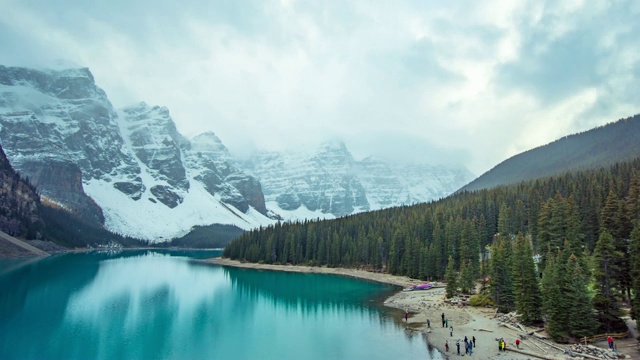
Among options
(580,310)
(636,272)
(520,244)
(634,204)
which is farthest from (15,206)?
(636,272)

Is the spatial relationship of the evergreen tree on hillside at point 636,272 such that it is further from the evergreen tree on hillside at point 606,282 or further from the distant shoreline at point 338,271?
the distant shoreline at point 338,271

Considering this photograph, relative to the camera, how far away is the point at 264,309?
71125 millimetres

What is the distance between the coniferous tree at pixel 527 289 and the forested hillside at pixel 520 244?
0.40ft

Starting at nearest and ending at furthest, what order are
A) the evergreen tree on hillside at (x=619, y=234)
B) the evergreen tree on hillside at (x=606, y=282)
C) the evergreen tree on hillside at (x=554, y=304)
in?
Answer: 1. the evergreen tree on hillside at (x=606, y=282)
2. the evergreen tree on hillside at (x=554, y=304)
3. the evergreen tree on hillside at (x=619, y=234)

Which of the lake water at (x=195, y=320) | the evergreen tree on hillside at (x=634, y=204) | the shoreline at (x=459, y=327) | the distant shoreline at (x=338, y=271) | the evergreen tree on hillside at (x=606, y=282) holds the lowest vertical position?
the lake water at (x=195, y=320)

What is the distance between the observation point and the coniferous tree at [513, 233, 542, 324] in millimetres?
49594


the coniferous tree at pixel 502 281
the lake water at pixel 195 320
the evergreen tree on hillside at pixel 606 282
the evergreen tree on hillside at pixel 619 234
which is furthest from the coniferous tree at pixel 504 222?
the evergreen tree on hillside at pixel 606 282

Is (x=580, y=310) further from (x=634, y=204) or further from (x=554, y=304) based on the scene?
(x=634, y=204)

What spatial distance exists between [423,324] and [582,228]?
40876 mm

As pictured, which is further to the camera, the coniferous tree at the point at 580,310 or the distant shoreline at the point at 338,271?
the distant shoreline at the point at 338,271

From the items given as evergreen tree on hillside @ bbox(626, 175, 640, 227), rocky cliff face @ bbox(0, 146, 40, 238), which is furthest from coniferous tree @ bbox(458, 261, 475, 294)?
rocky cliff face @ bbox(0, 146, 40, 238)

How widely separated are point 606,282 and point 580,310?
15.0 ft

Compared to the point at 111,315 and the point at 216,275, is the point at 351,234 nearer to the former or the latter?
the point at 216,275

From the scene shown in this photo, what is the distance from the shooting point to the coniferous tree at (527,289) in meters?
49.6
